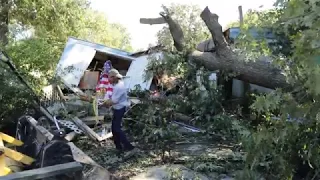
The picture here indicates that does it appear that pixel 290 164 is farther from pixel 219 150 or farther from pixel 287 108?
pixel 219 150

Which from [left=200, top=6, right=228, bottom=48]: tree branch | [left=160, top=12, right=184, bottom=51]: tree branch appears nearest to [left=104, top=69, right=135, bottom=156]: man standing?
[left=200, top=6, right=228, bottom=48]: tree branch

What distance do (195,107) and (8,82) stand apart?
4314mm

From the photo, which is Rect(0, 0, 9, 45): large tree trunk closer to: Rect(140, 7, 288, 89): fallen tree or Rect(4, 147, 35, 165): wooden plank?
Rect(140, 7, 288, 89): fallen tree

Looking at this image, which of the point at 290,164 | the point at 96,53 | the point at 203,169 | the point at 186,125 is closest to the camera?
the point at 290,164

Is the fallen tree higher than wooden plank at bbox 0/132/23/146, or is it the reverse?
the fallen tree

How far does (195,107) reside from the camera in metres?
9.30

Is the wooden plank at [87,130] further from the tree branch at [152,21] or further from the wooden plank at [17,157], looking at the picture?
the wooden plank at [17,157]

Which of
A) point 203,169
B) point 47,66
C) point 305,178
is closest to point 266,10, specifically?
point 305,178

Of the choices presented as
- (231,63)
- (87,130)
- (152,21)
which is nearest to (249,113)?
(231,63)

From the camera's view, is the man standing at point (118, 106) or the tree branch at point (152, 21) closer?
the man standing at point (118, 106)

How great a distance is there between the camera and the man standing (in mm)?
6842

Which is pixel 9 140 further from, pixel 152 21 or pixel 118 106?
pixel 152 21

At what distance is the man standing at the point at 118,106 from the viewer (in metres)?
6.84

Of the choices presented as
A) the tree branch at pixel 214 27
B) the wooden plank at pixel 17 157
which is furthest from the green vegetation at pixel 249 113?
the wooden plank at pixel 17 157
